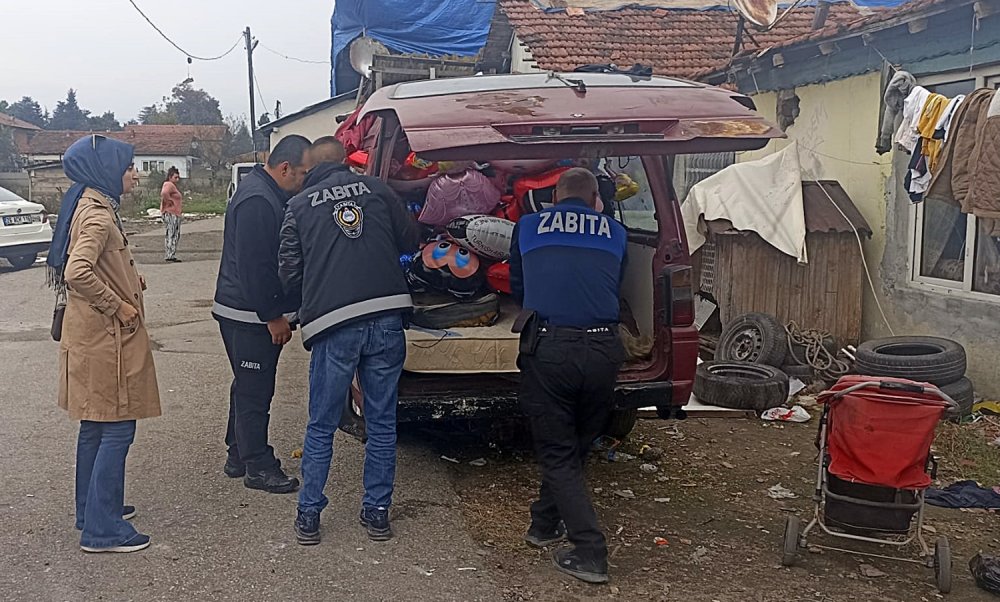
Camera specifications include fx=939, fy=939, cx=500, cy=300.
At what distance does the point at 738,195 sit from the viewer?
857 cm

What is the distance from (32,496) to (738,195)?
6.19 metres

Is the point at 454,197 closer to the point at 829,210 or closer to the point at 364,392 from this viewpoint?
the point at 364,392

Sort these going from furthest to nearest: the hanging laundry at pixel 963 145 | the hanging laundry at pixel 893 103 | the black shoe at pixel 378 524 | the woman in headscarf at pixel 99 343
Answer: the hanging laundry at pixel 893 103 → the hanging laundry at pixel 963 145 → the black shoe at pixel 378 524 → the woman in headscarf at pixel 99 343

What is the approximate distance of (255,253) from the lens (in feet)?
16.2

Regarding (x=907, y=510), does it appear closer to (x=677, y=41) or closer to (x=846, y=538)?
(x=846, y=538)

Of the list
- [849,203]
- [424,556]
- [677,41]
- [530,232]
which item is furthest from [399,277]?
[677,41]

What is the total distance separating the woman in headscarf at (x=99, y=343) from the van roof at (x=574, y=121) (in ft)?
4.87

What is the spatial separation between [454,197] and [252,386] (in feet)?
5.29

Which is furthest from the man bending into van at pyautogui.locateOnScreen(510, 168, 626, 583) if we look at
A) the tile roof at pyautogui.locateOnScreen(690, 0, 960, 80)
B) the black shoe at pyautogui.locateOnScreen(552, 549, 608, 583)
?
the tile roof at pyautogui.locateOnScreen(690, 0, 960, 80)

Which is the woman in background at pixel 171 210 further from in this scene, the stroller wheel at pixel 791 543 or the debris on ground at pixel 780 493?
the stroller wheel at pixel 791 543

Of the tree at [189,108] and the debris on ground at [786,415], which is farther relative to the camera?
the tree at [189,108]

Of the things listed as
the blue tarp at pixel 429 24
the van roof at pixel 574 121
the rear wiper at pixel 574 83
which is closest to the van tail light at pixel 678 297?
the van roof at pixel 574 121

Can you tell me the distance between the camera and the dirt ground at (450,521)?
410 cm

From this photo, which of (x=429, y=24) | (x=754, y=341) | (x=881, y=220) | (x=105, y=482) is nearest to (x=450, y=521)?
(x=105, y=482)
